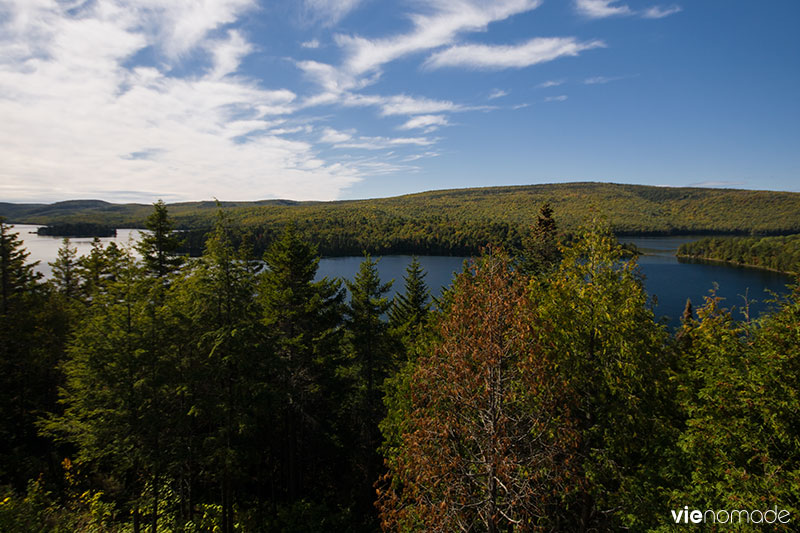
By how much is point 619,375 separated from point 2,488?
687 inches

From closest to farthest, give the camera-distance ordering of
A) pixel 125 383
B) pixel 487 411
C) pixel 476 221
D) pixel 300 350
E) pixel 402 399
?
1. pixel 487 411
2. pixel 125 383
3. pixel 402 399
4. pixel 300 350
5. pixel 476 221

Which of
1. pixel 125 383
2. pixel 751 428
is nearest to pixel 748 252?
pixel 751 428

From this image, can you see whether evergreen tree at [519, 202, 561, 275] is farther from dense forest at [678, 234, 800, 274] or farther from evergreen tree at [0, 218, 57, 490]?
dense forest at [678, 234, 800, 274]

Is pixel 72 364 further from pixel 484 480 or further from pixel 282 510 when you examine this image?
pixel 484 480

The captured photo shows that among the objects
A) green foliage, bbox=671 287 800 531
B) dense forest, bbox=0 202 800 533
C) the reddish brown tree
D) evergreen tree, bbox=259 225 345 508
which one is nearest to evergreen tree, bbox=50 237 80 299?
dense forest, bbox=0 202 800 533

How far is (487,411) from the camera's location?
6.02m

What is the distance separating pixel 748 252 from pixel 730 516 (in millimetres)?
124860

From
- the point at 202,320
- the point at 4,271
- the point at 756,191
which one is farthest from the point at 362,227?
the point at 756,191

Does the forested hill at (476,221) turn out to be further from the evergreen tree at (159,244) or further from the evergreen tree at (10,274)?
the evergreen tree at (10,274)

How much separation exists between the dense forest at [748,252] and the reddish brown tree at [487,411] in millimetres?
107939

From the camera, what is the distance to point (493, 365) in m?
6.06

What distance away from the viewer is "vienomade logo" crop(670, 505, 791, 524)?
5.88 meters

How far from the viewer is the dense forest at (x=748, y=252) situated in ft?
273

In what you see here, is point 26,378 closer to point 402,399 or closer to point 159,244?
point 159,244
